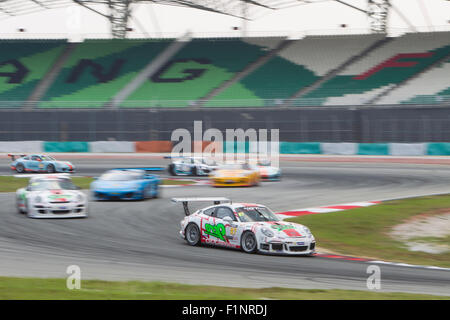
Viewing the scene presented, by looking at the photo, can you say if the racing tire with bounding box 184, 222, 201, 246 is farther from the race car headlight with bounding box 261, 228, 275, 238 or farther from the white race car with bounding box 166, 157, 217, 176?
the white race car with bounding box 166, 157, 217, 176

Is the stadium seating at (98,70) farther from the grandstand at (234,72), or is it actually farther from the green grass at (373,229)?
the green grass at (373,229)

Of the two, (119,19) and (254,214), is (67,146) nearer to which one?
(119,19)

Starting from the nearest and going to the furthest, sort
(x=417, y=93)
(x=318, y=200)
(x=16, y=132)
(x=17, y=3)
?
(x=318, y=200) → (x=417, y=93) → (x=16, y=132) → (x=17, y=3)

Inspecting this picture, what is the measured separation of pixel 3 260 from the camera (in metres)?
11.1

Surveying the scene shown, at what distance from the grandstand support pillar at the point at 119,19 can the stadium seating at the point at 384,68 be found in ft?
57.2

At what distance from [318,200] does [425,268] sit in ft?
32.2

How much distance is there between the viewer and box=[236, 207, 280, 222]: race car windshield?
13562mm

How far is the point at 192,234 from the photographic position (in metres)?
14.1

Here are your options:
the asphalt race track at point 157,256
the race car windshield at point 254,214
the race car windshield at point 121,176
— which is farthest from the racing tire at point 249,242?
the race car windshield at point 121,176

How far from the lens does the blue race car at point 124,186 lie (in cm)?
2036

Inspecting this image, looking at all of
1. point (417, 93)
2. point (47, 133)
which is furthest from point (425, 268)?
point (47, 133)

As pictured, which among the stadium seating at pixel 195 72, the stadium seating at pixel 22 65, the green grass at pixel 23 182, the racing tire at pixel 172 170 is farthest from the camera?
the stadium seating at pixel 22 65

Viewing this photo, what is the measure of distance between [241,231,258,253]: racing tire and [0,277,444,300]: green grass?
12.8ft
